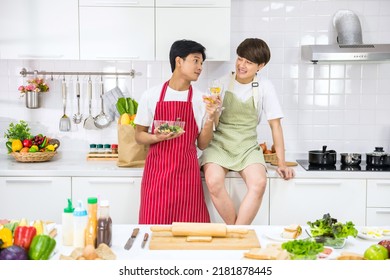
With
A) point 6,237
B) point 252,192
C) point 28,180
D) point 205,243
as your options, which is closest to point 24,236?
point 6,237

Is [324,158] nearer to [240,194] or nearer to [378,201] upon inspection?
[378,201]

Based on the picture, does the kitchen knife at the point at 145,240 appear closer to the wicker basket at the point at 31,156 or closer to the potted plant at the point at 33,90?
the wicker basket at the point at 31,156

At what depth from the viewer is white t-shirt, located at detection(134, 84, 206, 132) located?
3703 millimetres

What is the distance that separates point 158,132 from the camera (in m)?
3.56

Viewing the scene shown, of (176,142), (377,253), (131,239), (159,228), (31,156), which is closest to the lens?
(377,253)

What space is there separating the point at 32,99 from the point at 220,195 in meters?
1.77

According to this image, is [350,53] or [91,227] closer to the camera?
[91,227]

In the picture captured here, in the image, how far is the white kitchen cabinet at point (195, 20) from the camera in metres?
4.20

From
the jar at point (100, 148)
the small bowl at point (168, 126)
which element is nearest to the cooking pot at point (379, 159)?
the small bowl at point (168, 126)

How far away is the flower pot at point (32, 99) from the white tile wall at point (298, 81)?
0.23ft

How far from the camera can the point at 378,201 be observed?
13.1 feet

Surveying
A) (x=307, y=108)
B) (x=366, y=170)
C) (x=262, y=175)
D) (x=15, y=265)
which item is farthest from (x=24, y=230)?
(x=307, y=108)

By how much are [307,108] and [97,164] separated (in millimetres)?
1656

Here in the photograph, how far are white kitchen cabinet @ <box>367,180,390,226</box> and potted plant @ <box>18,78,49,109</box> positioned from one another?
98.1 inches
